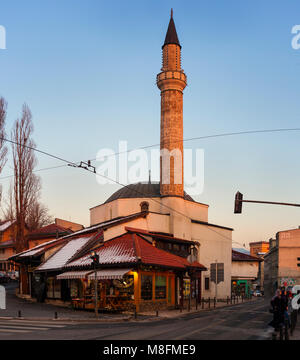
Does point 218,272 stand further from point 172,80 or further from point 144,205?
point 172,80

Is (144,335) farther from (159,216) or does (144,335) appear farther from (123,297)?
(159,216)

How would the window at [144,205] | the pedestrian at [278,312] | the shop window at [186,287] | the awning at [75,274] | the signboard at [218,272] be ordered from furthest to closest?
the window at [144,205] < the shop window at [186,287] < the signboard at [218,272] < the awning at [75,274] < the pedestrian at [278,312]

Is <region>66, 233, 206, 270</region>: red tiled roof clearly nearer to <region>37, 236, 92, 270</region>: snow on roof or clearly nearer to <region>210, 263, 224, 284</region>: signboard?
<region>37, 236, 92, 270</region>: snow on roof

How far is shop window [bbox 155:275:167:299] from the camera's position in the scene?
27.5 meters

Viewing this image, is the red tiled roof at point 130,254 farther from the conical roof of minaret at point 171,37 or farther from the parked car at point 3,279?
the parked car at point 3,279

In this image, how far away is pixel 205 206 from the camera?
48562mm

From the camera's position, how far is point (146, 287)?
26.4m

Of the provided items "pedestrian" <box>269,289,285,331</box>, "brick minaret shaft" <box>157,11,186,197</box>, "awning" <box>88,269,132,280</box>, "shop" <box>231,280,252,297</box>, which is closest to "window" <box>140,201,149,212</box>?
"brick minaret shaft" <box>157,11,186,197</box>

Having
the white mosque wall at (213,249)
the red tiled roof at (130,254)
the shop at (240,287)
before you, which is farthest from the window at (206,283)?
the shop at (240,287)

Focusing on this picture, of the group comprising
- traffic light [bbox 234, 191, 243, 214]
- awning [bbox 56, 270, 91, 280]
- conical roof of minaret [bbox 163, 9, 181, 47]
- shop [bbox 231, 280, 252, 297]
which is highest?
conical roof of minaret [bbox 163, 9, 181, 47]

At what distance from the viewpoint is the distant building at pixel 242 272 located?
58.2 metres

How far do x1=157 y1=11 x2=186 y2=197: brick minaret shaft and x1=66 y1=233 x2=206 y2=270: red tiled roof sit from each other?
10984mm

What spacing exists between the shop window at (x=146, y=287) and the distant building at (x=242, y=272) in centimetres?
3368

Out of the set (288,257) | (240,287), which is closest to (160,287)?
(240,287)
